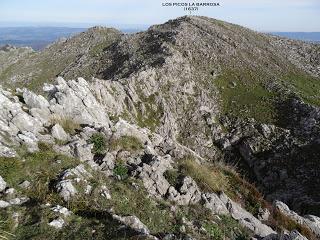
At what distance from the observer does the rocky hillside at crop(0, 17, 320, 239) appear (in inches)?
661

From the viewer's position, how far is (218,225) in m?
18.7

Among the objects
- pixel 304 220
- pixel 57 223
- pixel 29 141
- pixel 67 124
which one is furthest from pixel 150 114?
pixel 57 223

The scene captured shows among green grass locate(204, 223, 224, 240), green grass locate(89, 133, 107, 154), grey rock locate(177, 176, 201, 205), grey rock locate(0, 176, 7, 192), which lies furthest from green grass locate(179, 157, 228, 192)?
grey rock locate(0, 176, 7, 192)

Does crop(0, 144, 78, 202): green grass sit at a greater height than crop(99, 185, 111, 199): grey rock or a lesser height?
greater

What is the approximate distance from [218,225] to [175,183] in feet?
11.5

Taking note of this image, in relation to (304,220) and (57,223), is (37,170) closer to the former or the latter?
(57,223)

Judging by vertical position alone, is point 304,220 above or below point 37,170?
below

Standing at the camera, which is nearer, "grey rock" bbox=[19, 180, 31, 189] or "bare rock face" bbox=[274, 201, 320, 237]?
"grey rock" bbox=[19, 180, 31, 189]

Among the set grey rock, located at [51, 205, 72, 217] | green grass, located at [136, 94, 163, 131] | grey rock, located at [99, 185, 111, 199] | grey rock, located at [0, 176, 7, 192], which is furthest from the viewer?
green grass, located at [136, 94, 163, 131]

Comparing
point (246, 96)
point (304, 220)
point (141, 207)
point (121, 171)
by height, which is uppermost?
point (121, 171)

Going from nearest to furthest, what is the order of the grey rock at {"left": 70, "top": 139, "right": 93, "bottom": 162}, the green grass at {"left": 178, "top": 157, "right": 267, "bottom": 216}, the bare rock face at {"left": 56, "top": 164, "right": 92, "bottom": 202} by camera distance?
the bare rock face at {"left": 56, "top": 164, "right": 92, "bottom": 202}, the grey rock at {"left": 70, "top": 139, "right": 93, "bottom": 162}, the green grass at {"left": 178, "top": 157, "right": 267, "bottom": 216}

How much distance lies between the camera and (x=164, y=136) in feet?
175

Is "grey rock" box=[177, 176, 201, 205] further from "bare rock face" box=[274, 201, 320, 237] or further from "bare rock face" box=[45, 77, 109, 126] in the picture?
"bare rock face" box=[45, 77, 109, 126]

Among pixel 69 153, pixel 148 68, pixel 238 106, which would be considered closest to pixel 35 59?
pixel 148 68
